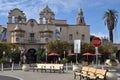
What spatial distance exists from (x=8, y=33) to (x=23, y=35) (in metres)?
3.82

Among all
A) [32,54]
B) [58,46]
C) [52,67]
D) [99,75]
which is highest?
[58,46]

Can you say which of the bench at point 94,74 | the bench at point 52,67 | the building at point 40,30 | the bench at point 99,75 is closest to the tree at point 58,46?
the building at point 40,30

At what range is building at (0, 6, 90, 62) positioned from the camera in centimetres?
8631

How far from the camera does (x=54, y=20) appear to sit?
91.3m

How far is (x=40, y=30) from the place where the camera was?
8788 cm

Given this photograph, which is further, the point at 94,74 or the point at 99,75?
the point at 94,74

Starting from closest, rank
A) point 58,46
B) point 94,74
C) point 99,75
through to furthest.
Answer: point 99,75
point 94,74
point 58,46

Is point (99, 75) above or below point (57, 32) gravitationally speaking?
below

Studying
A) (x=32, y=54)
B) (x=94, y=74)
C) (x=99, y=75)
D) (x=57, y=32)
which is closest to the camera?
(x=99, y=75)

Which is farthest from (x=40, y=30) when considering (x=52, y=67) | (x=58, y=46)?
(x=52, y=67)

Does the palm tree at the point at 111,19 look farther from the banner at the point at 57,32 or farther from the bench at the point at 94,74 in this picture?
the bench at the point at 94,74

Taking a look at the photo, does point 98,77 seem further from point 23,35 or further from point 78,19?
point 78,19

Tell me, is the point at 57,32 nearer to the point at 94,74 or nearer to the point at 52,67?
the point at 52,67

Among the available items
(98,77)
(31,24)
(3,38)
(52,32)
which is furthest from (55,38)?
(98,77)
